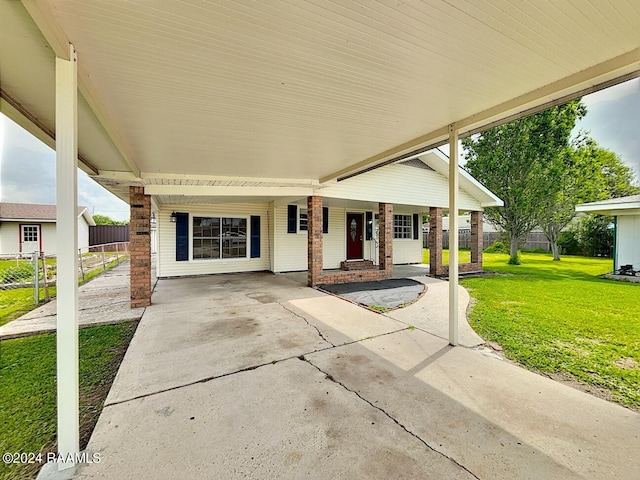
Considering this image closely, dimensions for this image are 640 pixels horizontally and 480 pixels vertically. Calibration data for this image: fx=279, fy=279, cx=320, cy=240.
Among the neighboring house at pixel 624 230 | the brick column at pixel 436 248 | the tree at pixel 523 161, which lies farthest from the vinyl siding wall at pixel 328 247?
the neighboring house at pixel 624 230

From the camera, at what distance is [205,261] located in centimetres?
1006

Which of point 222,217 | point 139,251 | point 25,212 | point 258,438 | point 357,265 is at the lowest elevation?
point 258,438

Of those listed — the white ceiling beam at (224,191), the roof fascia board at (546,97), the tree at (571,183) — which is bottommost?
the white ceiling beam at (224,191)

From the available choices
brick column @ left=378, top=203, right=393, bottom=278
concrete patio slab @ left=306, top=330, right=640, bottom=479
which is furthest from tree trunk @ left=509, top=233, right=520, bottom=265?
concrete patio slab @ left=306, top=330, right=640, bottom=479

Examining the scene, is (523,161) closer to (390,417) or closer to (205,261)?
(205,261)

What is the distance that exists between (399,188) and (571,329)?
20.9 ft

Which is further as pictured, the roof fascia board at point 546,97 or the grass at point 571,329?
the grass at point 571,329

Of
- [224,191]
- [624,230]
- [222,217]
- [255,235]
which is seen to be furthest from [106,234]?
[624,230]

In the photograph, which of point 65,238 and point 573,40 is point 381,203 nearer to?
point 573,40

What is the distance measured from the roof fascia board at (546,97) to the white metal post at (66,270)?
164 inches

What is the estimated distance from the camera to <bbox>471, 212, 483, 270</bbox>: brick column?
11.1 meters

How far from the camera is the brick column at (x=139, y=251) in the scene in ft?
19.4

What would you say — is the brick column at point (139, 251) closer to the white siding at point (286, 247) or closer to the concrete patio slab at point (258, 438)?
the concrete patio slab at point (258, 438)

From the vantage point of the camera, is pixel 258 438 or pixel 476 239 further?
pixel 476 239
